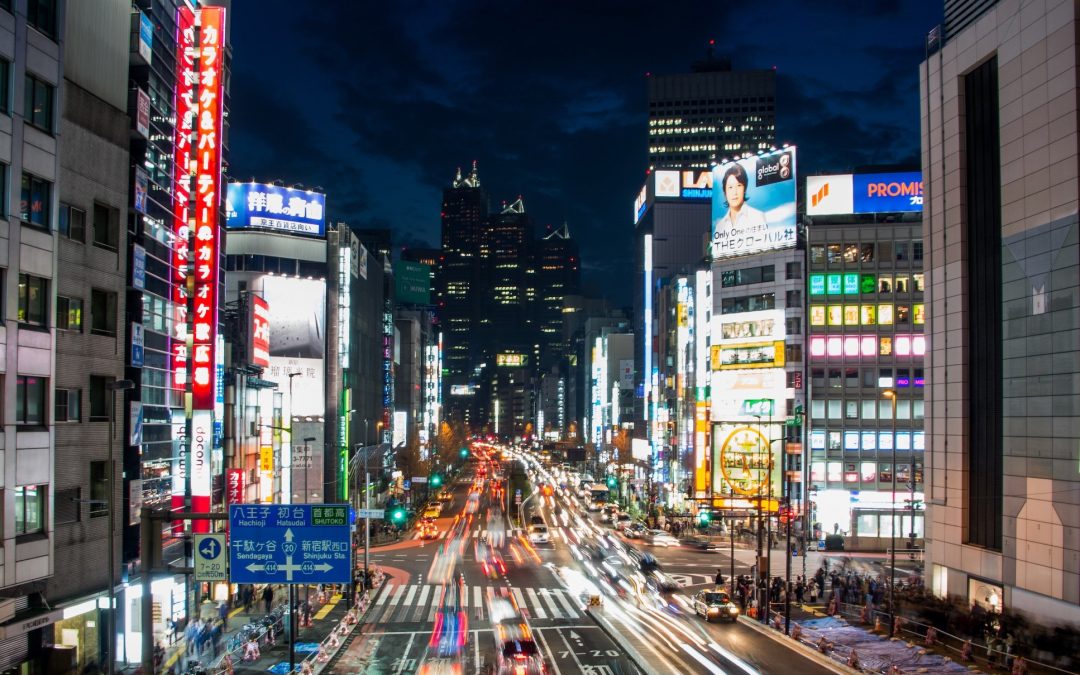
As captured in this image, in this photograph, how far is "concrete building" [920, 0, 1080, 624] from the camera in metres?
38.9

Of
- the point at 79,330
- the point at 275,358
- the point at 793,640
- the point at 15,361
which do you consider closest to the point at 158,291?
the point at 79,330

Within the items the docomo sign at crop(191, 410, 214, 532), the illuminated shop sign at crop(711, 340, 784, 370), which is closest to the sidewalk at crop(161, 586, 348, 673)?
the docomo sign at crop(191, 410, 214, 532)

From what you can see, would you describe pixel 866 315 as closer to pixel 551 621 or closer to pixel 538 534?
pixel 538 534

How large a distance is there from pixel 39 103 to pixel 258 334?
1391 inches

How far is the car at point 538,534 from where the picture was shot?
271ft

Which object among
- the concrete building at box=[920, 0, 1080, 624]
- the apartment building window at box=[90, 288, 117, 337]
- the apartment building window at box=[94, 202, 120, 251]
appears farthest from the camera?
the concrete building at box=[920, 0, 1080, 624]

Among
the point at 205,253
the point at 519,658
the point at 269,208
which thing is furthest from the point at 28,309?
the point at 269,208

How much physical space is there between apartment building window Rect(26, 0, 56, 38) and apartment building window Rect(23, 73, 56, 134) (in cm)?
163

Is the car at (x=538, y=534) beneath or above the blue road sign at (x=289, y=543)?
beneath

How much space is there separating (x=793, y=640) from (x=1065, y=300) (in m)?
18.2

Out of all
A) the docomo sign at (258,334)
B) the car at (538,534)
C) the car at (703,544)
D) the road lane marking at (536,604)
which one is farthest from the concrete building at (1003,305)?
the docomo sign at (258,334)

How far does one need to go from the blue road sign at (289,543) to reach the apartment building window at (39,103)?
43.9ft

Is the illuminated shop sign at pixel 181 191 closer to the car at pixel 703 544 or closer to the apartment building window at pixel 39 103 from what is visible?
the apartment building window at pixel 39 103

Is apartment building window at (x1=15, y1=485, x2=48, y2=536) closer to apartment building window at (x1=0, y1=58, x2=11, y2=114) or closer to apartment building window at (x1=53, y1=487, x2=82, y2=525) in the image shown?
apartment building window at (x1=53, y1=487, x2=82, y2=525)
